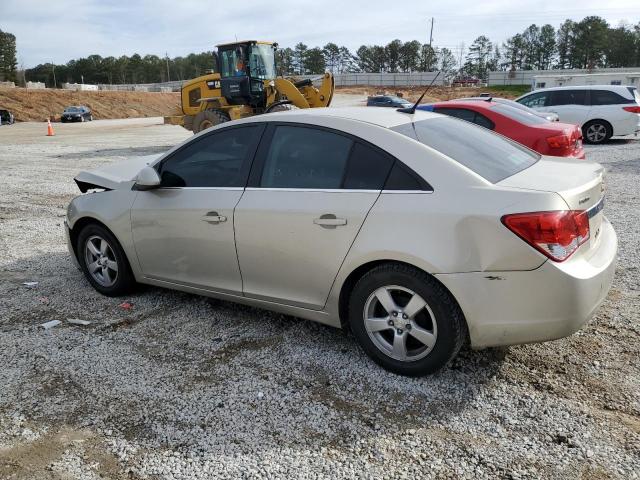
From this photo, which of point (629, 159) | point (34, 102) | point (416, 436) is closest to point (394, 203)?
point (416, 436)

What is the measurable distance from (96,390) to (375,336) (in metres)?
1.74

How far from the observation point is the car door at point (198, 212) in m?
3.98

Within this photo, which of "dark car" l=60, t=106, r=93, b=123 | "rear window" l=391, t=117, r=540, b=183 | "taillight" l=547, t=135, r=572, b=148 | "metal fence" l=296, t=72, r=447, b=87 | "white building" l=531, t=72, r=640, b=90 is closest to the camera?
"rear window" l=391, t=117, r=540, b=183

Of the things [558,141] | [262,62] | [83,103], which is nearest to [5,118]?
[83,103]

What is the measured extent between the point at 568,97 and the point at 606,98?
3.29ft

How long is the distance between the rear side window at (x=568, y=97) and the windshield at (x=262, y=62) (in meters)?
8.66

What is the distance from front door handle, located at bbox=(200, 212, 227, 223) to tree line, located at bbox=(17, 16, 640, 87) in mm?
105784

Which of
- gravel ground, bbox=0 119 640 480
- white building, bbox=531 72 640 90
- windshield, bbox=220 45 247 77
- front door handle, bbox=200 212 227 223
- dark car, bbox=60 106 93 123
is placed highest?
white building, bbox=531 72 640 90

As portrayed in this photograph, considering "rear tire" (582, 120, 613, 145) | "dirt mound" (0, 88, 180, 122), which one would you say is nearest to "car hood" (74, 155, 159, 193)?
"rear tire" (582, 120, 613, 145)

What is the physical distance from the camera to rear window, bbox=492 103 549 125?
8438mm

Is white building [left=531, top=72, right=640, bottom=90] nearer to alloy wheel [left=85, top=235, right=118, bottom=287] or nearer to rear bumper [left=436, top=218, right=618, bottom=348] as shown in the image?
alloy wheel [left=85, top=235, right=118, bottom=287]

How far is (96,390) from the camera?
3379 millimetres

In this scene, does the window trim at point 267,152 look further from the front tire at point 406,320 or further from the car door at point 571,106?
the car door at point 571,106

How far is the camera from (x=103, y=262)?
16.1 ft
